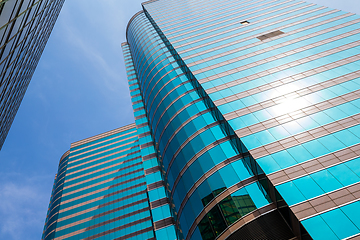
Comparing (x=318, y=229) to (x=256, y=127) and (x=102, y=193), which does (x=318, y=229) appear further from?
(x=102, y=193)

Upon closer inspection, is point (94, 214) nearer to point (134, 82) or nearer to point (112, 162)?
point (112, 162)

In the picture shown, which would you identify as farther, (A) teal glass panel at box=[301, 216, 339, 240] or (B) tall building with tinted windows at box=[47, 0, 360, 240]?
(B) tall building with tinted windows at box=[47, 0, 360, 240]

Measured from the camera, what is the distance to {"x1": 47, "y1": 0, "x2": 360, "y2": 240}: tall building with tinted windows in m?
17.8

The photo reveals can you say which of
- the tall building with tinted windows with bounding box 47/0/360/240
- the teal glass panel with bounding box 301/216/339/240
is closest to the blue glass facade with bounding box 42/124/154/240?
the tall building with tinted windows with bounding box 47/0/360/240

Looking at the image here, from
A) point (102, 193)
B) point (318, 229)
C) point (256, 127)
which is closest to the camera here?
point (318, 229)

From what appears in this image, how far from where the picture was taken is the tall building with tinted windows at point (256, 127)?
58.3 feet

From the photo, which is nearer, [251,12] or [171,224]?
[171,224]

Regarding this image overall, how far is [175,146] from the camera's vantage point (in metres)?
28.0

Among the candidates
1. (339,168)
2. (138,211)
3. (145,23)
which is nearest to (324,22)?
(339,168)

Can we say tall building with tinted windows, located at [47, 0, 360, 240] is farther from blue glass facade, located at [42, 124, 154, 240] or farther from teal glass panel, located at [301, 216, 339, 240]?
blue glass facade, located at [42, 124, 154, 240]

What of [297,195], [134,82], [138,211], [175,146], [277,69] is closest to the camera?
[297,195]

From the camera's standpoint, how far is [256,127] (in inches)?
922

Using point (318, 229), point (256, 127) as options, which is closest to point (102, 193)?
point (256, 127)

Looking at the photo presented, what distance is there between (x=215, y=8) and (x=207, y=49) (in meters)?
21.5
